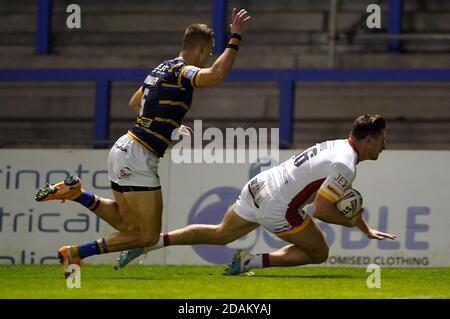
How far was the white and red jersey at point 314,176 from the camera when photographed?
923cm

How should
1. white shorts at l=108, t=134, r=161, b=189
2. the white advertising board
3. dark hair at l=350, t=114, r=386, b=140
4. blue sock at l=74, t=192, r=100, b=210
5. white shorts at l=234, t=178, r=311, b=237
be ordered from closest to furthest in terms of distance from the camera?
1. dark hair at l=350, t=114, r=386, b=140
2. white shorts at l=234, t=178, r=311, b=237
3. white shorts at l=108, t=134, r=161, b=189
4. blue sock at l=74, t=192, r=100, b=210
5. the white advertising board

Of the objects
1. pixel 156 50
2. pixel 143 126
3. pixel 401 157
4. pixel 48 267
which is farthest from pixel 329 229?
pixel 156 50

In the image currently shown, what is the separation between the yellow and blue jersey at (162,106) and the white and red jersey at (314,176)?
2.88 feet

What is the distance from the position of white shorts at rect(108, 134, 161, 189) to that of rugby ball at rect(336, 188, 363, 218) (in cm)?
160

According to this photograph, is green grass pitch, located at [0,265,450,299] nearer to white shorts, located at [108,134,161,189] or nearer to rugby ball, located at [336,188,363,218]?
rugby ball, located at [336,188,363,218]

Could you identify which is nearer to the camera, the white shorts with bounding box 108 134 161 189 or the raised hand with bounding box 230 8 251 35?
the raised hand with bounding box 230 8 251 35

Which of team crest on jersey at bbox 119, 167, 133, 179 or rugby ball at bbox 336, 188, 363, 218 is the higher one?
team crest on jersey at bbox 119, 167, 133, 179

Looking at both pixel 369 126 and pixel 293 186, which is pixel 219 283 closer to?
pixel 293 186

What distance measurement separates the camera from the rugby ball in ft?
30.4

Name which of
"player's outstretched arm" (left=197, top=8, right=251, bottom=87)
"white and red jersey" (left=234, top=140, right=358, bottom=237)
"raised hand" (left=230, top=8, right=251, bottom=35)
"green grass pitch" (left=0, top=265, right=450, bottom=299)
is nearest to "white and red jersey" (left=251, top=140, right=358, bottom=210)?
"white and red jersey" (left=234, top=140, right=358, bottom=237)

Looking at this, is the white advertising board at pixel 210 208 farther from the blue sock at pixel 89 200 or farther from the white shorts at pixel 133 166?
the white shorts at pixel 133 166

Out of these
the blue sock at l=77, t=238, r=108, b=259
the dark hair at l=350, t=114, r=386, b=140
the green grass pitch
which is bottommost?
the green grass pitch

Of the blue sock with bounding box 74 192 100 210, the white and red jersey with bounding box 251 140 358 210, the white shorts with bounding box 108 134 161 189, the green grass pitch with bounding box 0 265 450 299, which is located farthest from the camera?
the blue sock with bounding box 74 192 100 210
